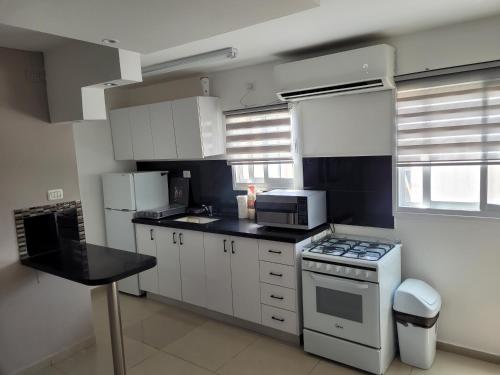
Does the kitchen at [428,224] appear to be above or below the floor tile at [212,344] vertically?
above

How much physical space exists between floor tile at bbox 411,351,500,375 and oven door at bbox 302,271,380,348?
475 millimetres

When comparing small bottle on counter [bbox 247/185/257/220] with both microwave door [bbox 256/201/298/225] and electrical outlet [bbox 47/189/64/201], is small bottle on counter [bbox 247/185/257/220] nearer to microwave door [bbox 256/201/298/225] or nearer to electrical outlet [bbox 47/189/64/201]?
microwave door [bbox 256/201/298/225]

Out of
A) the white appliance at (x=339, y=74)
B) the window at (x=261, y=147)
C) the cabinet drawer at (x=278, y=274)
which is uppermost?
the white appliance at (x=339, y=74)

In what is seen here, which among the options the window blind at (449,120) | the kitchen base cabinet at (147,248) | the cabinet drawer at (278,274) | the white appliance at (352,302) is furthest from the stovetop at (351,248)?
the kitchen base cabinet at (147,248)

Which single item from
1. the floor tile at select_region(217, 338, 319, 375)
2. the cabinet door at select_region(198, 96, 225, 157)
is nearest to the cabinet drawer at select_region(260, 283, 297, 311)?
the floor tile at select_region(217, 338, 319, 375)

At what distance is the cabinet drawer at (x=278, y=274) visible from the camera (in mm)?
3052

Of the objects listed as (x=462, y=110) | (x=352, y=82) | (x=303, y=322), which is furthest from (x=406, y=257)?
(x=352, y=82)

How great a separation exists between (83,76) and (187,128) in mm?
1290

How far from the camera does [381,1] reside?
2.21 meters

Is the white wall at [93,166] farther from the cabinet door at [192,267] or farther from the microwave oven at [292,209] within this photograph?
the microwave oven at [292,209]

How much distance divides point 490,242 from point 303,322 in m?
1.51

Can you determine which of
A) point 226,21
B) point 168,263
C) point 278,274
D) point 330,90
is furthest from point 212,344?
point 226,21

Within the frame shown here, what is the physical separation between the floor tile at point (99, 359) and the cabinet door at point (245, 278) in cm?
82

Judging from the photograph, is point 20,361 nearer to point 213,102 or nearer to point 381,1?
point 213,102
